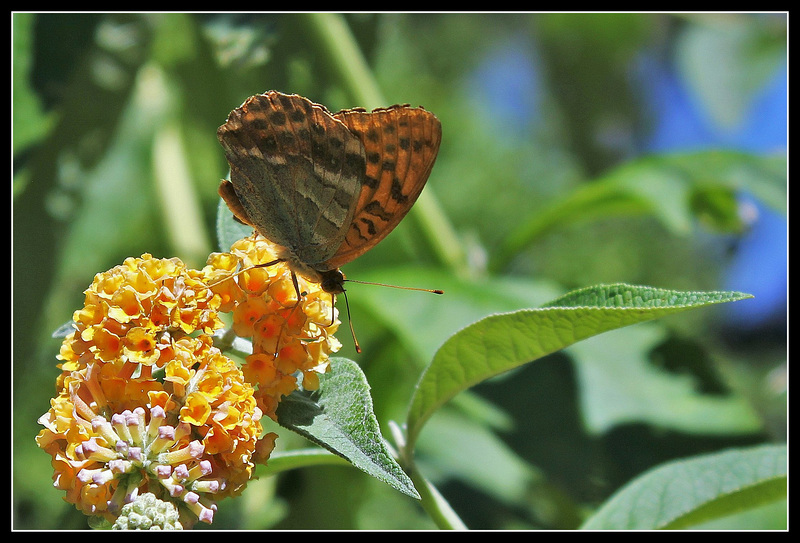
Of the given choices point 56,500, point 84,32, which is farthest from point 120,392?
point 56,500

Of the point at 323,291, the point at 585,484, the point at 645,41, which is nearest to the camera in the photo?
the point at 323,291

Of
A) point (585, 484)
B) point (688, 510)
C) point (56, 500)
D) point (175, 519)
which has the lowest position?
point (585, 484)

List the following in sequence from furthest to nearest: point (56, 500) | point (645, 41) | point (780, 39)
→ 1. point (645, 41)
2. point (780, 39)
3. point (56, 500)

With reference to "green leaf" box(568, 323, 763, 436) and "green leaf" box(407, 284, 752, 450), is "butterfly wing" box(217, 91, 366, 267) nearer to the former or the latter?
"green leaf" box(407, 284, 752, 450)

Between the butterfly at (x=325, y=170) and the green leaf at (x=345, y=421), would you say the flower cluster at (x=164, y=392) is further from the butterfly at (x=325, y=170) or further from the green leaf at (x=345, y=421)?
the butterfly at (x=325, y=170)

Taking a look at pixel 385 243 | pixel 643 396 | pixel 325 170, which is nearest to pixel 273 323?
pixel 325 170

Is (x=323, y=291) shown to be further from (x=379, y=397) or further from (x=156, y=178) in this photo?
(x=156, y=178)

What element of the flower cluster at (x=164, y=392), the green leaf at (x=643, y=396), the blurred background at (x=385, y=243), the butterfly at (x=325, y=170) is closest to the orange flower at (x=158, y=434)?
the flower cluster at (x=164, y=392)
